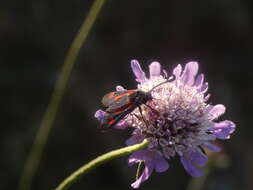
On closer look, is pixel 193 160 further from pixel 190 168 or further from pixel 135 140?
pixel 135 140

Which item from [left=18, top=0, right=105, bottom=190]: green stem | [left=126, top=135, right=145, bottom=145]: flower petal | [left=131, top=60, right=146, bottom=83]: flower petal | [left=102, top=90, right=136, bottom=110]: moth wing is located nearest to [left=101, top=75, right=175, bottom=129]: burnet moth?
[left=102, top=90, right=136, bottom=110]: moth wing

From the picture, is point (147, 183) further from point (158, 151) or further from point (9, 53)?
point (158, 151)

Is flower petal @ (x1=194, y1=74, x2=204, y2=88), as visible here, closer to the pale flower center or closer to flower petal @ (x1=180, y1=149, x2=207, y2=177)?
the pale flower center

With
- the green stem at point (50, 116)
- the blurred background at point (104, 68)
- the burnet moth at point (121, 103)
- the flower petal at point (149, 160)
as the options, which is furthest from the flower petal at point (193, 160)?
the blurred background at point (104, 68)

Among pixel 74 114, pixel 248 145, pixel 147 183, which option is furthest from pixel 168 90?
pixel 248 145

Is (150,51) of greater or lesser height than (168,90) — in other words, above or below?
above

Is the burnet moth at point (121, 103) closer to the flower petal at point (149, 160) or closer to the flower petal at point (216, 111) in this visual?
the flower petal at point (149, 160)
